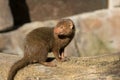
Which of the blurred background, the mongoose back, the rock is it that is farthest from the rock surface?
the rock

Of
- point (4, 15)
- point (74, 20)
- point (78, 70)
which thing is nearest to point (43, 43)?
point (78, 70)

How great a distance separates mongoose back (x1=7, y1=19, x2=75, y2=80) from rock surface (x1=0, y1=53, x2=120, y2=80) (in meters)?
0.06

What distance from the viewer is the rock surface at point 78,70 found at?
3.96 meters

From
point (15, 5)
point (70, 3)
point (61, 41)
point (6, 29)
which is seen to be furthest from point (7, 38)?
point (61, 41)

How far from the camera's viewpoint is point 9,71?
409cm

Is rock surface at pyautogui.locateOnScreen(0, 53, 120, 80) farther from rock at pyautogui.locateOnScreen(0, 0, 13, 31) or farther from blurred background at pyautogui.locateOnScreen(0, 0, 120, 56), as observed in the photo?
rock at pyautogui.locateOnScreen(0, 0, 13, 31)

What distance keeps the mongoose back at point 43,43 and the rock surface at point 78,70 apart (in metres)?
0.06

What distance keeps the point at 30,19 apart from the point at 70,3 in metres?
0.70

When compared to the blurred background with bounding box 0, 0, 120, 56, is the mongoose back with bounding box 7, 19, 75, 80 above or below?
above

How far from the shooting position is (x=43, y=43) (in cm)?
412

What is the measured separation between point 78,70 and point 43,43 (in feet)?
1.23

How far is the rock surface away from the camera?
3963mm

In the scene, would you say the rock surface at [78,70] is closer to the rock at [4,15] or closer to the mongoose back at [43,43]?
the mongoose back at [43,43]

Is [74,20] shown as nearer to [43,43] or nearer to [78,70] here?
[43,43]
